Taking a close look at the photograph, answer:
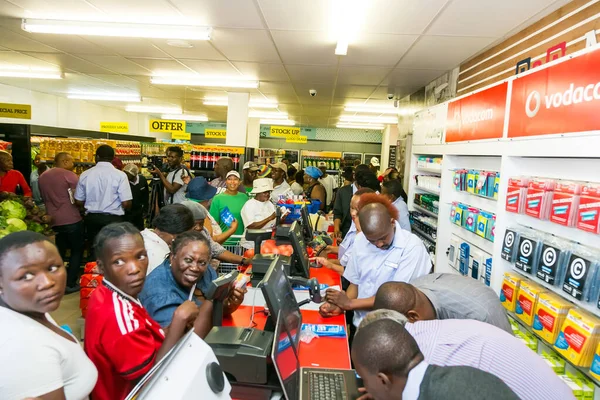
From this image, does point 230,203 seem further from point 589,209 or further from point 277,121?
point 277,121

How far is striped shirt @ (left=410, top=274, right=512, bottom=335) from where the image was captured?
2148 millimetres

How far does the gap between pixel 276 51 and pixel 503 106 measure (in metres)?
3.82

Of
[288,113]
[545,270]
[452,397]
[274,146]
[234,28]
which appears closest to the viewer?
[452,397]

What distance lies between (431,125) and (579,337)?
346 centimetres

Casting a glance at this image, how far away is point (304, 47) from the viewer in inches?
226

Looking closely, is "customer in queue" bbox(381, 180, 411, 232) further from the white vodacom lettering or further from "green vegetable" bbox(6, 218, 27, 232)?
"green vegetable" bbox(6, 218, 27, 232)

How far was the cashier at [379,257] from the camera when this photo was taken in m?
2.75

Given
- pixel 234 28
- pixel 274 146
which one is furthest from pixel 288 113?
pixel 234 28

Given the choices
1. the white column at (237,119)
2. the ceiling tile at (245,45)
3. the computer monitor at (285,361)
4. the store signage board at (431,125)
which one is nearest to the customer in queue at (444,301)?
the computer monitor at (285,361)

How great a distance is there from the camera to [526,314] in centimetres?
257

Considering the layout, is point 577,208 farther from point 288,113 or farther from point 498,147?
point 288,113

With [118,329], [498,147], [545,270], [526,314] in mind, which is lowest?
[526,314]

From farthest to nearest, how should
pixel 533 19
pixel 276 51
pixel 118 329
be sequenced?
pixel 276 51
pixel 533 19
pixel 118 329

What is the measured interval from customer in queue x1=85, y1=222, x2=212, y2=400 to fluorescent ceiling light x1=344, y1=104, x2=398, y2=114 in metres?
10.4
